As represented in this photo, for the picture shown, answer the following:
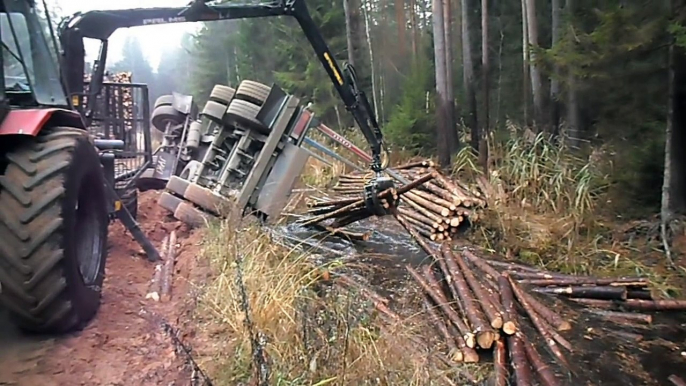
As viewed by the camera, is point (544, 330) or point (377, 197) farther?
point (377, 197)

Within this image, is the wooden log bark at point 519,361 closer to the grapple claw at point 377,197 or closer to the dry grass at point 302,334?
the dry grass at point 302,334

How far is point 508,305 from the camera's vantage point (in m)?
3.87

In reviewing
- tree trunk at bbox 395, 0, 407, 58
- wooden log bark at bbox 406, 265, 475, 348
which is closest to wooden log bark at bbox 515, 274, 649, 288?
wooden log bark at bbox 406, 265, 475, 348

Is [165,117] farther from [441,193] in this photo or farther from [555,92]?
[555,92]

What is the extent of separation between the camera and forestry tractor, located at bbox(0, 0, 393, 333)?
310 centimetres

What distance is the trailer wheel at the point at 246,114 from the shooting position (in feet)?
21.4

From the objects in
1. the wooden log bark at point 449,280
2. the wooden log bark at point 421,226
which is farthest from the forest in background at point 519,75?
the wooden log bark at point 449,280

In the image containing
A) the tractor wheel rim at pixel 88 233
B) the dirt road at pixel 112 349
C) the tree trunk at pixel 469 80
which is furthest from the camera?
the tree trunk at pixel 469 80

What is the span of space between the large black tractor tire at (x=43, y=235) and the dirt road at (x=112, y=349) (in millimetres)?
128

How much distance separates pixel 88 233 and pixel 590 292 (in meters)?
3.56

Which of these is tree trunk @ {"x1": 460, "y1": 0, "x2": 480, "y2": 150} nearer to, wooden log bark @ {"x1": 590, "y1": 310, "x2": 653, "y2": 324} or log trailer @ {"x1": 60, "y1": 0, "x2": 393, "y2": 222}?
log trailer @ {"x1": 60, "y1": 0, "x2": 393, "y2": 222}

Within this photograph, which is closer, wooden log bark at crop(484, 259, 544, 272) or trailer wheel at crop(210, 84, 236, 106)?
wooden log bark at crop(484, 259, 544, 272)

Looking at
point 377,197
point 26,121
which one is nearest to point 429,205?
point 377,197

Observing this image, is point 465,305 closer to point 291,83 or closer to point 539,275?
point 539,275
